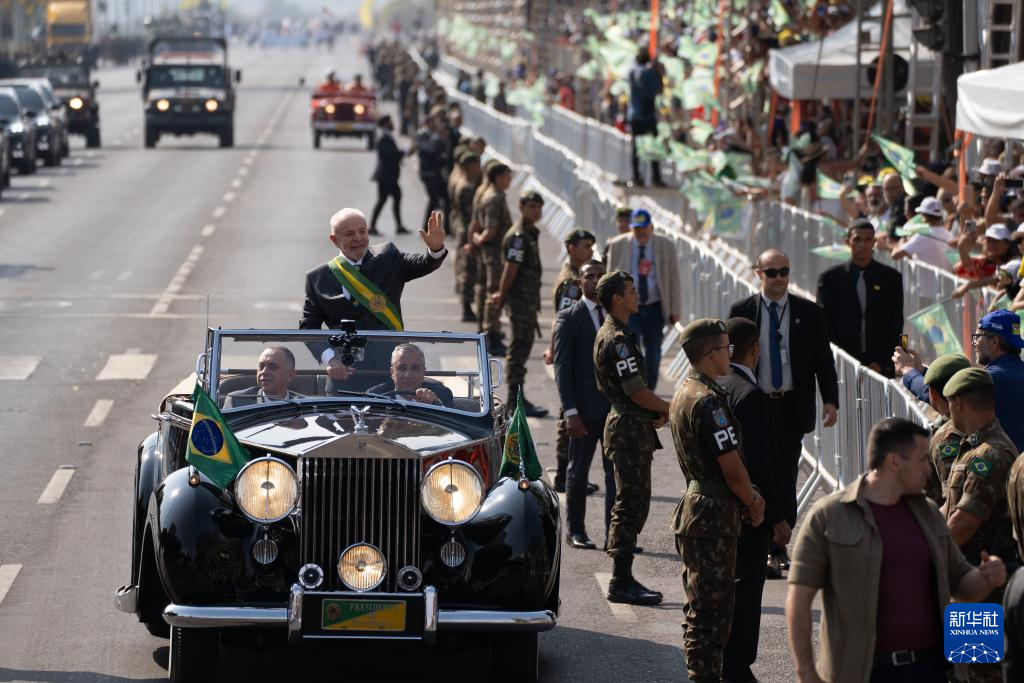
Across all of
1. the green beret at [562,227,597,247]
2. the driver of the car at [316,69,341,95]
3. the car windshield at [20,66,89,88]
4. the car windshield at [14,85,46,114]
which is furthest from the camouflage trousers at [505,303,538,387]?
the car windshield at [20,66,89,88]

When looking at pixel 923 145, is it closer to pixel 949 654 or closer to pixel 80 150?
pixel 949 654

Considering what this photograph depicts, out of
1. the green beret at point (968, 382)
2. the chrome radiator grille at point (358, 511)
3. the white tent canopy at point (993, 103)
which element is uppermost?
the white tent canopy at point (993, 103)

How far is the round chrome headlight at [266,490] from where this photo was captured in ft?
27.5

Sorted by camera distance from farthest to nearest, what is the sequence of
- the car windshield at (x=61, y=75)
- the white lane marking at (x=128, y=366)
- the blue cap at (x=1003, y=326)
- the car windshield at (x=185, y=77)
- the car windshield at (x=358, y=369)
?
the car windshield at (x=61, y=75) < the car windshield at (x=185, y=77) < the white lane marking at (x=128, y=366) < the car windshield at (x=358, y=369) < the blue cap at (x=1003, y=326)

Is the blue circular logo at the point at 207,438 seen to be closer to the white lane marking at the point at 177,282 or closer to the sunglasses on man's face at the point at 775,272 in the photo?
the sunglasses on man's face at the point at 775,272

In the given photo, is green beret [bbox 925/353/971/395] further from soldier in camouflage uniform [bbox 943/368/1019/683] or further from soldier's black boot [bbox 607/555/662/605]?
soldier's black boot [bbox 607/555/662/605]

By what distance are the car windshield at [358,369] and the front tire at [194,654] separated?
1376 mm

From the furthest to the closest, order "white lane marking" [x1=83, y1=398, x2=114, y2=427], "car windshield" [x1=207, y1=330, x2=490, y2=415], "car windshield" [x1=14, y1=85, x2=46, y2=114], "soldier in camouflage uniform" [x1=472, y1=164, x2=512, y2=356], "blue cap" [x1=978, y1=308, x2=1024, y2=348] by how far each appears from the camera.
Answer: "car windshield" [x1=14, y1=85, x2=46, y2=114], "soldier in camouflage uniform" [x1=472, y1=164, x2=512, y2=356], "white lane marking" [x1=83, y1=398, x2=114, y2=427], "car windshield" [x1=207, y1=330, x2=490, y2=415], "blue cap" [x1=978, y1=308, x2=1024, y2=348]

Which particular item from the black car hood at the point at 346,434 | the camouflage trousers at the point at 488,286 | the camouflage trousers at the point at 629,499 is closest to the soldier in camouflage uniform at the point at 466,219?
the camouflage trousers at the point at 488,286

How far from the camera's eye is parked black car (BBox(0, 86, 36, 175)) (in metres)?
41.1

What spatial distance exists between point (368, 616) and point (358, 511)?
46 centimetres

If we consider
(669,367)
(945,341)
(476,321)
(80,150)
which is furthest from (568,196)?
(80,150)

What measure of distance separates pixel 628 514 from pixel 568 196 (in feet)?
70.8

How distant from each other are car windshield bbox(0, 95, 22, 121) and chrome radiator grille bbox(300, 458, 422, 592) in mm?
34483
